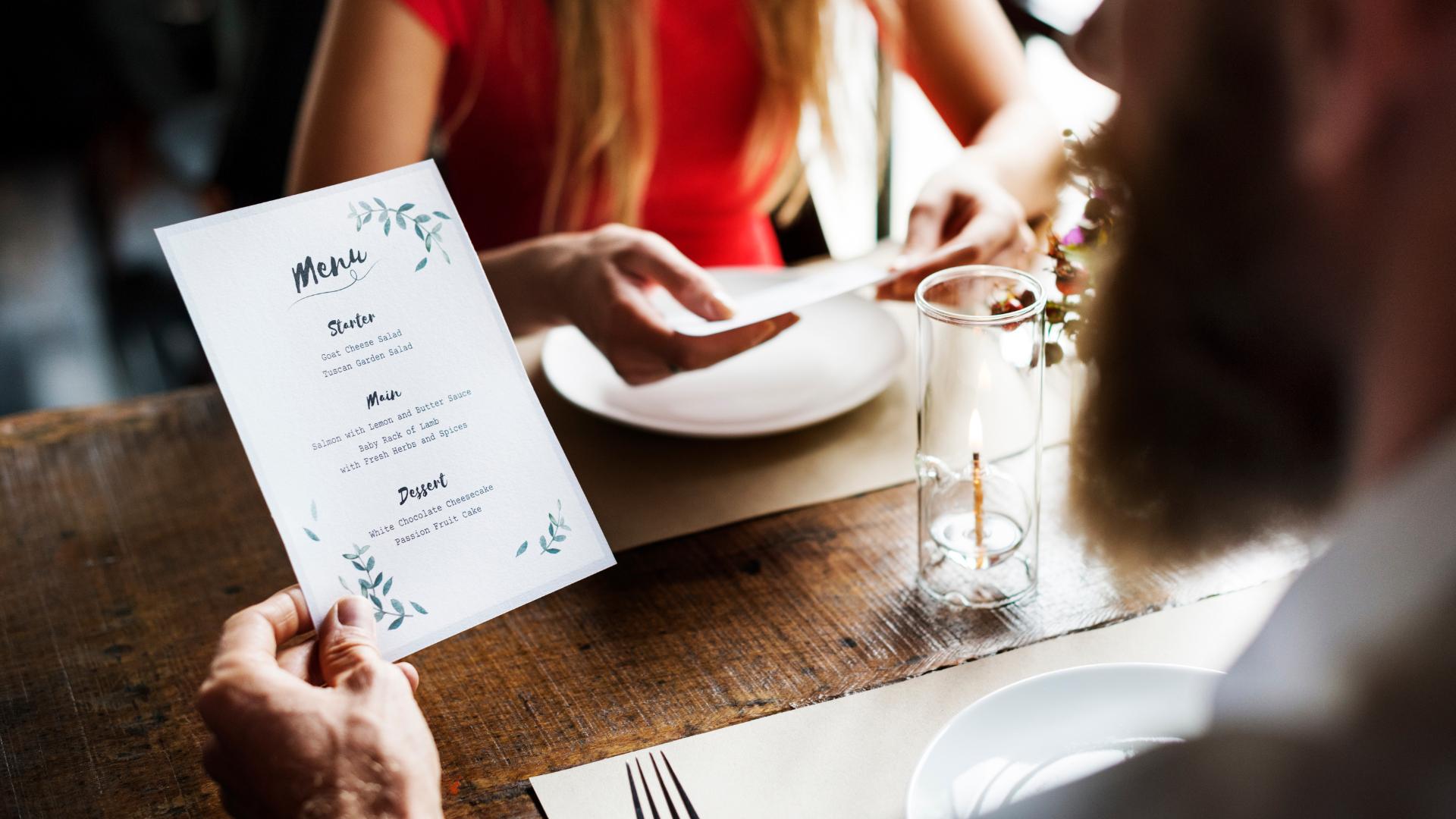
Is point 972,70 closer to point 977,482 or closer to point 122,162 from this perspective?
point 977,482

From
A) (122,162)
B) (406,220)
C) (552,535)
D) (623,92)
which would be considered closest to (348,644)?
Answer: (552,535)

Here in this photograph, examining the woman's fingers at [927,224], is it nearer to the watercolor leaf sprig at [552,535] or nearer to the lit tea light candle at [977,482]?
the lit tea light candle at [977,482]

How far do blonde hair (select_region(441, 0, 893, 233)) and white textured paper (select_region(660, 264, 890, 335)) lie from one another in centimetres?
50

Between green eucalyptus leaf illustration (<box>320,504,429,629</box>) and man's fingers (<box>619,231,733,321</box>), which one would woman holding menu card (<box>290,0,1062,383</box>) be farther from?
green eucalyptus leaf illustration (<box>320,504,429,629</box>)

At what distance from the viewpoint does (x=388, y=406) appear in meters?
0.74

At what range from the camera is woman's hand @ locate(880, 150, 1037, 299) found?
112cm

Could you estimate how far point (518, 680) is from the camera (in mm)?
816

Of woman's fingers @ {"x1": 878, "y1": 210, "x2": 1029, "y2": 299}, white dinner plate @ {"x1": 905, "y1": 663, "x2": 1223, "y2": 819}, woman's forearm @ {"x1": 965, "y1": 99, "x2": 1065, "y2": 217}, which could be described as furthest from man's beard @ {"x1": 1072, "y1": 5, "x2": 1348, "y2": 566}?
woman's forearm @ {"x1": 965, "y1": 99, "x2": 1065, "y2": 217}

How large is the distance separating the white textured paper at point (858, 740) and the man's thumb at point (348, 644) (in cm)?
13

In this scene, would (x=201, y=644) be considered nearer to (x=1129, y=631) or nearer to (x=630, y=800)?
(x=630, y=800)

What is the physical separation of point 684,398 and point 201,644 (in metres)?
0.49

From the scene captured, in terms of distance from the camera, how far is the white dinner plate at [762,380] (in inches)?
42.3

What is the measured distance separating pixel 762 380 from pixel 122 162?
283 centimetres

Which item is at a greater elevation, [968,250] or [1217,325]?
[1217,325]
